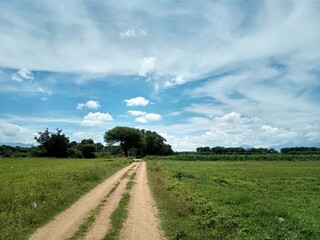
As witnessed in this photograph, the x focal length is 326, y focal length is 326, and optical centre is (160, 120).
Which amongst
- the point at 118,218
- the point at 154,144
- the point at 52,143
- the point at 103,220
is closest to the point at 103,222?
the point at 103,220

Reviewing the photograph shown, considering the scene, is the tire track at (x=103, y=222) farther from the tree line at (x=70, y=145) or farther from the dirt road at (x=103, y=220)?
the tree line at (x=70, y=145)

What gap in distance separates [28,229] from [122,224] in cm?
374

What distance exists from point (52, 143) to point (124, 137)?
25526mm

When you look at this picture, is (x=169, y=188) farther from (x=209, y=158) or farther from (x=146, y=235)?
(x=209, y=158)

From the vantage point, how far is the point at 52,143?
110750 mm

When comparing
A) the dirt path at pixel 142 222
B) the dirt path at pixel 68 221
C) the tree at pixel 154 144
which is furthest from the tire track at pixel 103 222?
the tree at pixel 154 144

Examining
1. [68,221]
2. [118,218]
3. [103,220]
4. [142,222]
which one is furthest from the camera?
[118,218]

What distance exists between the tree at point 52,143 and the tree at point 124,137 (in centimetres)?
1694

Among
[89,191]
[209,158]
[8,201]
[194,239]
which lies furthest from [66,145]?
[194,239]

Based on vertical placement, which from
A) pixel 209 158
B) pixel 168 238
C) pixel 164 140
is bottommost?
pixel 168 238

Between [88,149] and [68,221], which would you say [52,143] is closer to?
[88,149]

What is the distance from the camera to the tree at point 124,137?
12062 centimetres

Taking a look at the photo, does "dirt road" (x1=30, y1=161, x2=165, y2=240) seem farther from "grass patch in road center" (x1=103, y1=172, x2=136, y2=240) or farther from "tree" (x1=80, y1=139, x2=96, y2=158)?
"tree" (x1=80, y1=139, x2=96, y2=158)

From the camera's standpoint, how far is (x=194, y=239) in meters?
11.4
